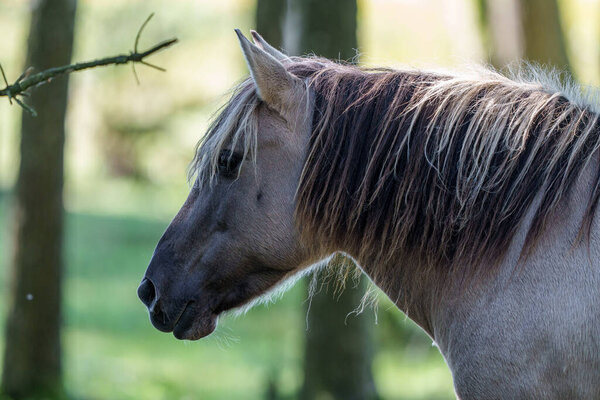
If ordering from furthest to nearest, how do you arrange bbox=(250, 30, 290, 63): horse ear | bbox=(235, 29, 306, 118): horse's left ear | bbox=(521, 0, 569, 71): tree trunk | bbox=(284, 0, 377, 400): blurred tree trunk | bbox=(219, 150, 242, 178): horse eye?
bbox=(521, 0, 569, 71): tree trunk, bbox=(284, 0, 377, 400): blurred tree trunk, bbox=(250, 30, 290, 63): horse ear, bbox=(219, 150, 242, 178): horse eye, bbox=(235, 29, 306, 118): horse's left ear

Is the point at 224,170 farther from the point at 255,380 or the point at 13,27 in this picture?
the point at 13,27

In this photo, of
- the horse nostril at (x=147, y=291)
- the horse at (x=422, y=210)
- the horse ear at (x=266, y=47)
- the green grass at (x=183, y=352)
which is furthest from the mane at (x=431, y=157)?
the green grass at (x=183, y=352)

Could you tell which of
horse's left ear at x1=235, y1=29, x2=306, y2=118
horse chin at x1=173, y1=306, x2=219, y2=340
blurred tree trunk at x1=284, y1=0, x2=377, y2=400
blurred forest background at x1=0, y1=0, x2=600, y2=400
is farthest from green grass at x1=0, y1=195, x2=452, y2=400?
horse's left ear at x1=235, y1=29, x2=306, y2=118

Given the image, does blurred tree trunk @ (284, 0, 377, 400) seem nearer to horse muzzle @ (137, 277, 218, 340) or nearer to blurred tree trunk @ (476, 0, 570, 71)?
horse muzzle @ (137, 277, 218, 340)

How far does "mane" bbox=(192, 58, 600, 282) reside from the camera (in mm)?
2816

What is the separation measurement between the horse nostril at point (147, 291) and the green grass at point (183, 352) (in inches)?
159

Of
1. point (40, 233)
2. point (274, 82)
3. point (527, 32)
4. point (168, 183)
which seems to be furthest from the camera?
point (168, 183)

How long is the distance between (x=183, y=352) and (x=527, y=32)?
7065 mm

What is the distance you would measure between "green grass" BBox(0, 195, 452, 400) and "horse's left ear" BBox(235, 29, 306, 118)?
4.53 metres

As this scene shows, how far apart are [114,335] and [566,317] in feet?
32.1

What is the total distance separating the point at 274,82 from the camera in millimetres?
3047

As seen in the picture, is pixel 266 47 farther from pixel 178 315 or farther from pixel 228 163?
pixel 178 315

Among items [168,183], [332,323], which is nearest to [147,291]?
[332,323]

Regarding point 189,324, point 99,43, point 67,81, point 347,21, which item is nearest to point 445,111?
point 189,324
